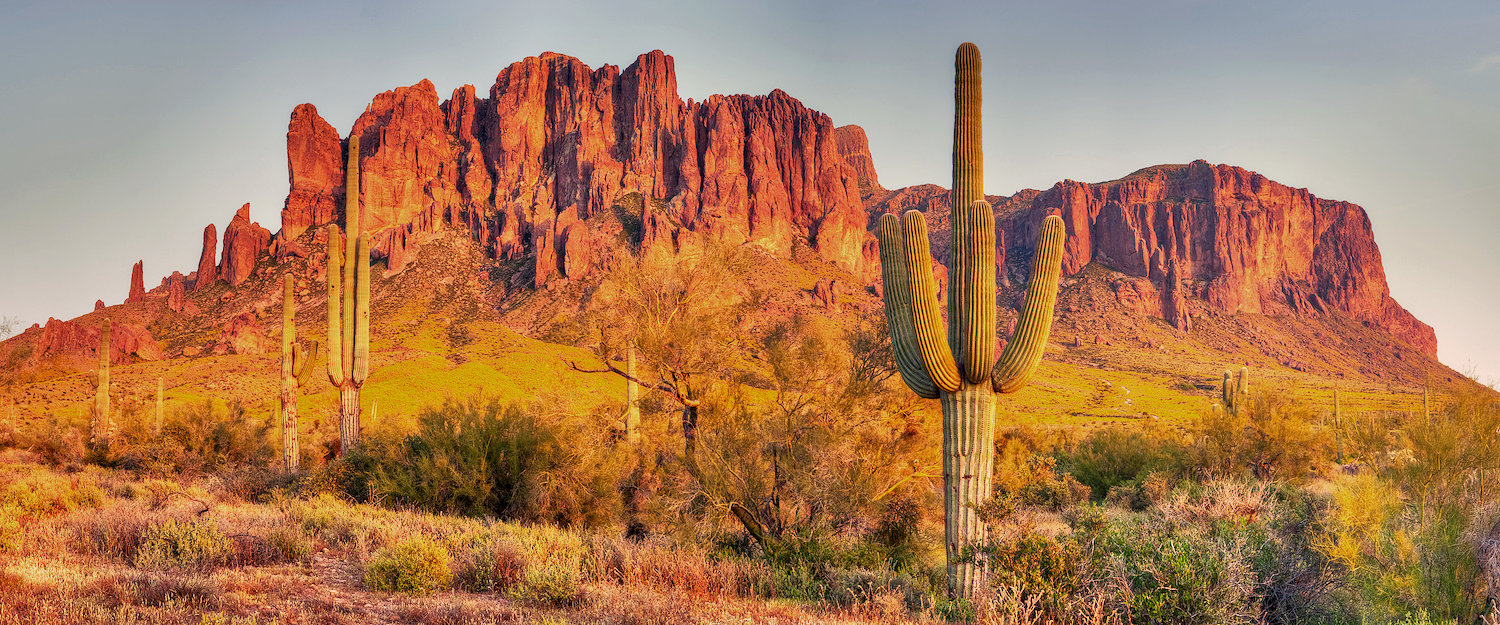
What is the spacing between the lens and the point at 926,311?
8266mm

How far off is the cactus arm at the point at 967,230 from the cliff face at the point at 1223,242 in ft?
357

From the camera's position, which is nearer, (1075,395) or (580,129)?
(1075,395)

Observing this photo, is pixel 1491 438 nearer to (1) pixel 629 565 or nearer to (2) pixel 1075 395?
(1) pixel 629 565

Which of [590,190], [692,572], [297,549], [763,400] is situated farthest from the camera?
[590,190]

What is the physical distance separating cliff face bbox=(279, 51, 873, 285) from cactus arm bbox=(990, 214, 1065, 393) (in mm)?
86503

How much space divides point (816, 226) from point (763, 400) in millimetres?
103571

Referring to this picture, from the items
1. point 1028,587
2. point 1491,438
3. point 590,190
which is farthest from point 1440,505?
point 590,190

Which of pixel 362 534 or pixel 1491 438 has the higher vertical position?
pixel 1491 438

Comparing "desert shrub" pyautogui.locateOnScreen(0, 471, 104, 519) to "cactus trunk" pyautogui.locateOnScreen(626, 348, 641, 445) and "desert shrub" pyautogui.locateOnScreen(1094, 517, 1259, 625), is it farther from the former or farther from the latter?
"desert shrub" pyautogui.locateOnScreen(1094, 517, 1259, 625)

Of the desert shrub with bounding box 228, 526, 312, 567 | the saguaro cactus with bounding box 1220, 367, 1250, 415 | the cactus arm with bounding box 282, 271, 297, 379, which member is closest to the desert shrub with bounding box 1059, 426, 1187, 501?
the saguaro cactus with bounding box 1220, 367, 1250, 415

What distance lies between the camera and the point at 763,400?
38.4 ft

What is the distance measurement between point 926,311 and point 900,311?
538mm

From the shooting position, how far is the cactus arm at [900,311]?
8.38 meters

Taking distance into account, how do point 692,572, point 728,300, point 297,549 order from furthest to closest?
point 728,300 < point 297,549 < point 692,572
